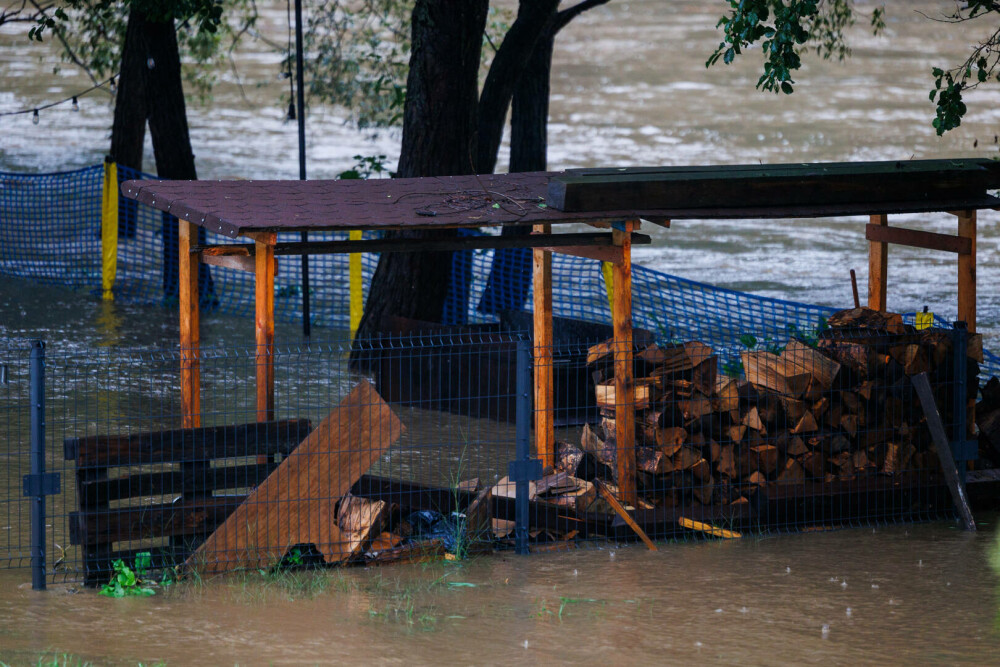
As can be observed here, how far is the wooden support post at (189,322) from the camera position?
25.8ft

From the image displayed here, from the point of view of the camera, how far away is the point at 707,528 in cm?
793

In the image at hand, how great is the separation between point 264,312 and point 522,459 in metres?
1.74

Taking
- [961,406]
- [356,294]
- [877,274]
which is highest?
[877,274]

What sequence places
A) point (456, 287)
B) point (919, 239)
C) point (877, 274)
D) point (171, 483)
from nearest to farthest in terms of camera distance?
point (171, 483) < point (919, 239) < point (877, 274) < point (456, 287)

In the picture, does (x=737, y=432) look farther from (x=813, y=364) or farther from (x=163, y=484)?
(x=163, y=484)

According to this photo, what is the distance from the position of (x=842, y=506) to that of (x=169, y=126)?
10.7 meters

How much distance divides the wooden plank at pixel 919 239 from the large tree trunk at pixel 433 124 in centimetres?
465

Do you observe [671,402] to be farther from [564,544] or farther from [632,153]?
[632,153]

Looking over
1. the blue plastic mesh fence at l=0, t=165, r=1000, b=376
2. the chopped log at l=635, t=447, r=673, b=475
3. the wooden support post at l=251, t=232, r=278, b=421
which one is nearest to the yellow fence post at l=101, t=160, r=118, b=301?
the blue plastic mesh fence at l=0, t=165, r=1000, b=376

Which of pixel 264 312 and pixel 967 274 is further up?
pixel 967 274

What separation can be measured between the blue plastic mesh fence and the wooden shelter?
3.52 meters

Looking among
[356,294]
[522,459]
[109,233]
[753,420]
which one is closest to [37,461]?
[522,459]

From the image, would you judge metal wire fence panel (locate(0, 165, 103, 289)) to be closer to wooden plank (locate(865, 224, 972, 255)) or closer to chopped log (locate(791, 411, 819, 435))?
wooden plank (locate(865, 224, 972, 255))

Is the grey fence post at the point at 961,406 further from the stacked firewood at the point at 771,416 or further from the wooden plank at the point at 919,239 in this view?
the wooden plank at the point at 919,239
